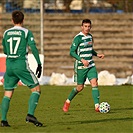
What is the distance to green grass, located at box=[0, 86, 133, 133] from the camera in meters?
12.1

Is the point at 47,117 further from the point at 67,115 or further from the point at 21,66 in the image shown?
the point at 21,66

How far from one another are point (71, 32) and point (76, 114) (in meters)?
14.0

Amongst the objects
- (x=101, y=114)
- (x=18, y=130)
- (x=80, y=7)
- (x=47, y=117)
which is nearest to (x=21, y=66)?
(x=18, y=130)

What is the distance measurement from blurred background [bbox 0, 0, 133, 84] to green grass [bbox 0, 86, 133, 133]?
6445 mm

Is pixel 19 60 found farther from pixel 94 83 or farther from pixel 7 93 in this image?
pixel 94 83

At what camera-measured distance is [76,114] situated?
14.8 m

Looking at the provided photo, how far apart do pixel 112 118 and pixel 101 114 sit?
87cm

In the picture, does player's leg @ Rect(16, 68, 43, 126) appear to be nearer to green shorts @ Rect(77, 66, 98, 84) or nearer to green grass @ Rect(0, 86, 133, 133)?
green grass @ Rect(0, 86, 133, 133)

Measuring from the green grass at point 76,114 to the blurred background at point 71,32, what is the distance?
6445 mm

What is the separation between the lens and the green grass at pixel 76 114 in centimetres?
1206

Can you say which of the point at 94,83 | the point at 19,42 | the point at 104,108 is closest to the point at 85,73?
the point at 94,83

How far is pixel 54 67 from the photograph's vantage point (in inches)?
1115

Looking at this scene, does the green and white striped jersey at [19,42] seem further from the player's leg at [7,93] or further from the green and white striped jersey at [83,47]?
the green and white striped jersey at [83,47]

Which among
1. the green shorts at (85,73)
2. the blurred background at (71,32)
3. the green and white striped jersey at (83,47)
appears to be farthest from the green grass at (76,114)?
the blurred background at (71,32)
